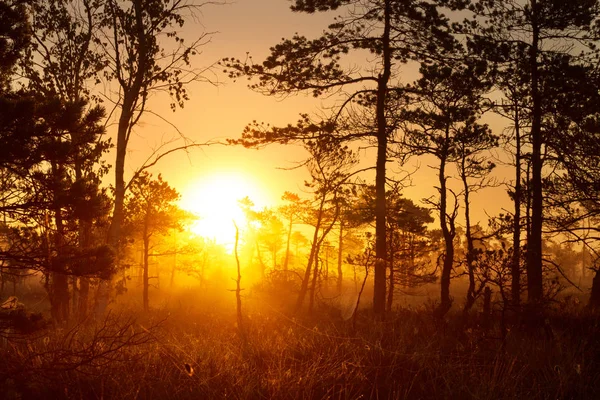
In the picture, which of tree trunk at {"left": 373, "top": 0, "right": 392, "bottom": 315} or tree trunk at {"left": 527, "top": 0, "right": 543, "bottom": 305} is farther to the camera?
tree trunk at {"left": 373, "top": 0, "right": 392, "bottom": 315}

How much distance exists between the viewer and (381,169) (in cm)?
1312

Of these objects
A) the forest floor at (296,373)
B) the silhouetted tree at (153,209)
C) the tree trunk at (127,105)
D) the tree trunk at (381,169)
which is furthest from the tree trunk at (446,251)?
the silhouetted tree at (153,209)

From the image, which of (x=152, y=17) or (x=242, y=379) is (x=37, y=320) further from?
(x=152, y=17)

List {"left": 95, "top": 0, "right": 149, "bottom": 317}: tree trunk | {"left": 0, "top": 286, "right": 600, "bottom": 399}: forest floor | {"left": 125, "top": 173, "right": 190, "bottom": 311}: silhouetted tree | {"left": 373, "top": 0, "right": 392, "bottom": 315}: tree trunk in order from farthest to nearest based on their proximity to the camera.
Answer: {"left": 125, "top": 173, "right": 190, "bottom": 311}: silhouetted tree < {"left": 373, "top": 0, "right": 392, "bottom": 315}: tree trunk < {"left": 95, "top": 0, "right": 149, "bottom": 317}: tree trunk < {"left": 0, "top": 286, "right": 600, "bottom": 399}: forest floor

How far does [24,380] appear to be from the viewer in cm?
496

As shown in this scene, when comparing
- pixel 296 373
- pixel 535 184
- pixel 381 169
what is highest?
pixel 381 169

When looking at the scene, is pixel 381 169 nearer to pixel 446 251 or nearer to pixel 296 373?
pixel 446 251

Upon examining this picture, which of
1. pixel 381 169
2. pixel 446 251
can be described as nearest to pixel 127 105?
pixel 381 169

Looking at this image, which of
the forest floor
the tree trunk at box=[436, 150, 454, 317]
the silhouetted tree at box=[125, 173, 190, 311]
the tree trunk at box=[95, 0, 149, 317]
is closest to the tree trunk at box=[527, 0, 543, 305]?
the tree trunk at box=[436, 150, 454, 317]

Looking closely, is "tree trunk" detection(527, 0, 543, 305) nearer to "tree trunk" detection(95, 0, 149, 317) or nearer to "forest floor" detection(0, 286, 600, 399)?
"forest floor" detection(0, 286, 600, 399)

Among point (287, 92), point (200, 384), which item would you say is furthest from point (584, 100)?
point (200, 384)

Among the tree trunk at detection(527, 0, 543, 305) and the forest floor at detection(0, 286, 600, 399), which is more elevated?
the tree trunk at detection(527, 0, 543, 305)

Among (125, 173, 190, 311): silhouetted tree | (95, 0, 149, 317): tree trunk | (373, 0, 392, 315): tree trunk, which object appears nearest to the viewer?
(95, 0, 149, 317): tree trunk

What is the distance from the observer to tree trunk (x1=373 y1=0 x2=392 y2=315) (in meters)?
12.5
